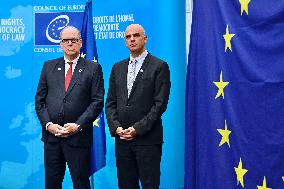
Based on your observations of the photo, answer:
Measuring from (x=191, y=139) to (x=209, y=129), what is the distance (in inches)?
5.8

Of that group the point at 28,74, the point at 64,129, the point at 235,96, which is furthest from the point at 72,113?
the point at 28,74

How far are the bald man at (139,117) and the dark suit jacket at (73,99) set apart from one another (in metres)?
0.17

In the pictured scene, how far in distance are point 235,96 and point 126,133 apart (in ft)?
2.87

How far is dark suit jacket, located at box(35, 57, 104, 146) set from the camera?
10.3ft

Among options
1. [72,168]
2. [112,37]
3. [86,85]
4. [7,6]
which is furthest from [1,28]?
[72,168]

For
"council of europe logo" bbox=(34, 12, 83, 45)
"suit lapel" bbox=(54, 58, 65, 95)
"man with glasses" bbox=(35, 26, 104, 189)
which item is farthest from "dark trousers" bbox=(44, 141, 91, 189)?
"council of europe logo" bbox=(34, 12, 83, 45)

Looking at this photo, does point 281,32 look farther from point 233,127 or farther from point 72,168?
point 72,168

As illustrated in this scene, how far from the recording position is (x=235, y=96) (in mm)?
2447

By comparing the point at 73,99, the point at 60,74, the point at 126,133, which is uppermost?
the point at 60,74

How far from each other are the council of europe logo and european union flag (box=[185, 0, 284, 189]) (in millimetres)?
2274

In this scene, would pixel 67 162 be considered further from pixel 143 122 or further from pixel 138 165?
pixel 143 122

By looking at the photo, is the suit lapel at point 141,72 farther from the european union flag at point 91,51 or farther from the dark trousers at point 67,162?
the european union flag at point 91,51

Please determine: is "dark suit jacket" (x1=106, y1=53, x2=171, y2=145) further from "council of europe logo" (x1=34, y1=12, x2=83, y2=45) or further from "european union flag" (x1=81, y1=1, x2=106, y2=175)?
"council of europe logo" (x1=34, y1=12, x2=83, y2=45)

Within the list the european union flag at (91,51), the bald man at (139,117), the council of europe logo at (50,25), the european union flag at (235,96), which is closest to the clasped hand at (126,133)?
the bald man at (139,117)
